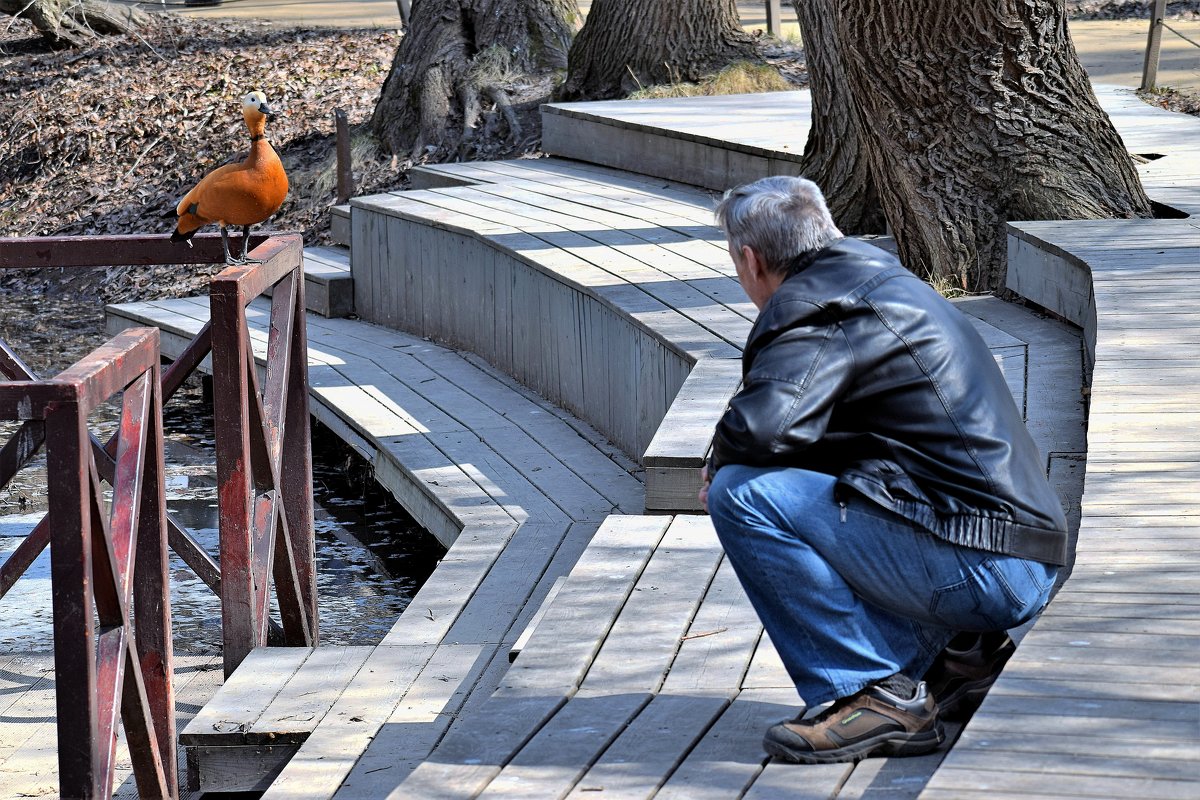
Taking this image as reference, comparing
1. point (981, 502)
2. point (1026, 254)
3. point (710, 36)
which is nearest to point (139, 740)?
point (981, 502)

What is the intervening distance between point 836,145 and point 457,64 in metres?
5.56

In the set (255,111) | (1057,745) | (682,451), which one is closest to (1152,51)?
(682,451)

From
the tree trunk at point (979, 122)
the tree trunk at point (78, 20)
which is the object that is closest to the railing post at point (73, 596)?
the tree trunk at point (979, 122)

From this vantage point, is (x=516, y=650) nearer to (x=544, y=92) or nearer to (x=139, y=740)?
(x=139, y=740)

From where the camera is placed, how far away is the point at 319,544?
695 centimetres

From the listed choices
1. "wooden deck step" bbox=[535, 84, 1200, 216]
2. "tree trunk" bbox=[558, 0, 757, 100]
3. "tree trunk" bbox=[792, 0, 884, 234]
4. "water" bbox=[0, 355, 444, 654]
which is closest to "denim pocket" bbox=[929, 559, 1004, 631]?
"water" bbox=[0, 355, 444, 654]

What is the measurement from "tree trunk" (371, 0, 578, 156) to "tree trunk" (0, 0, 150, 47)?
513cm

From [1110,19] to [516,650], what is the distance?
52.6 ft

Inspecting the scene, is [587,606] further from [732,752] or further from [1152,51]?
[1152,51]

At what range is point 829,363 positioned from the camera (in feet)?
8.93

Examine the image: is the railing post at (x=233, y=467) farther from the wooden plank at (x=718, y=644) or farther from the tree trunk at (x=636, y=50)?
the tree trunk at (x=636, y=50)

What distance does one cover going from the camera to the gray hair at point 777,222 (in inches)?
112

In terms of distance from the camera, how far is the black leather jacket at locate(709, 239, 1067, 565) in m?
2.73

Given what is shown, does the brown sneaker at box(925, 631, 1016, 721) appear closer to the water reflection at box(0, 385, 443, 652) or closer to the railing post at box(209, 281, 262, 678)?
the railing post at box(209, 281, 262, 678)
